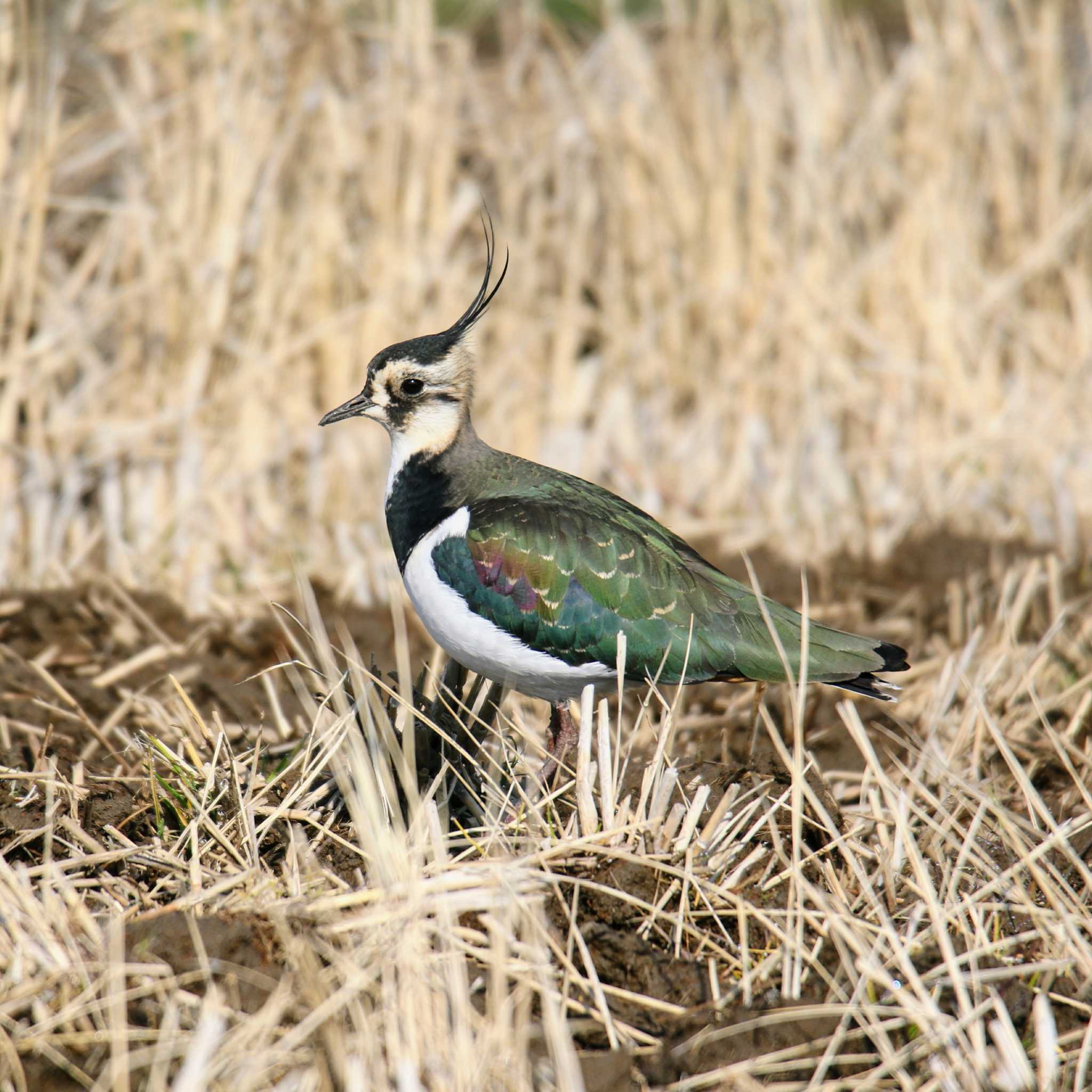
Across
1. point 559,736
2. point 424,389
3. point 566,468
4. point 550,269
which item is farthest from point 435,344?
point 550,269

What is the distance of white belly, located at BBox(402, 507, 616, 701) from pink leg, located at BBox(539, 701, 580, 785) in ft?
0.38

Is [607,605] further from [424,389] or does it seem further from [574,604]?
[424,389]

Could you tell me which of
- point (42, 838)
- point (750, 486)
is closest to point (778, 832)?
point (42, 838)

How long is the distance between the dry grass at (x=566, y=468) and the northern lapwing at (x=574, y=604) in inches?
9.1

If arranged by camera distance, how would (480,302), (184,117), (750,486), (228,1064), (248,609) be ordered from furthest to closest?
1. (750,486)
2. (184,117)
3. (248,609)
4. (480,302)
5. (228,1064)

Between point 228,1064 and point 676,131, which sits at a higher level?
point 676,131

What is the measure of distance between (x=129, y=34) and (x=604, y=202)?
2718mm

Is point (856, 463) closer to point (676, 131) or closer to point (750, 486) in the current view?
point (750, 486)

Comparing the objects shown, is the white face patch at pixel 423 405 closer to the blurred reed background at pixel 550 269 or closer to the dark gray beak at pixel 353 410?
the dark gray beak at pixel 353 410

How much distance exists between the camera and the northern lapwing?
3.81 m

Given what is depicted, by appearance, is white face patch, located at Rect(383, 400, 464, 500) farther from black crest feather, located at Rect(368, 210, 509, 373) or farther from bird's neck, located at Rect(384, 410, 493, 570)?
black crest feather, located at Rect(368, 210, 509, 373)

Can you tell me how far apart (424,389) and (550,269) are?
3.66 meters

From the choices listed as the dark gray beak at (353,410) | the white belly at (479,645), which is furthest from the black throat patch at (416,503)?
the dark gray beak at (353,410)

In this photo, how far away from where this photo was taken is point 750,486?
7.12 meters
